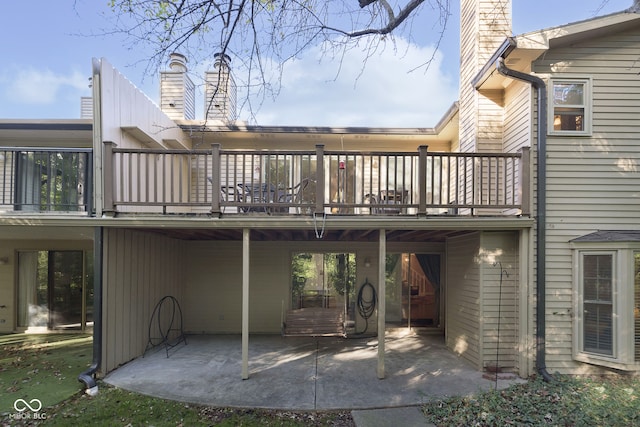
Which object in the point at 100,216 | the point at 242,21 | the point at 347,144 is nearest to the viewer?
the point at 242,21

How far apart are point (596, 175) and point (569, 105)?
1.18 metres

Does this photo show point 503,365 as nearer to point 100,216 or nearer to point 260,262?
point 260,262

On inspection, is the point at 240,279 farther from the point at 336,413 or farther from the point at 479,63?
the point at 479,63

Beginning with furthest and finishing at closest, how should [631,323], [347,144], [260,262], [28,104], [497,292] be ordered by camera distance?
[28,104]
[347,144]
[260,262]
[497,292]
[631,323]

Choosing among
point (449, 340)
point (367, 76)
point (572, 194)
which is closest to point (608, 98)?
point (572, 194)

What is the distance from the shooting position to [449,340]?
279 inches

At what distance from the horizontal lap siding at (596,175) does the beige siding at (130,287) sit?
6.87 metres

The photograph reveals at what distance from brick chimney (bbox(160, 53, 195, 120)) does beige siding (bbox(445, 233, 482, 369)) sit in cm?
785

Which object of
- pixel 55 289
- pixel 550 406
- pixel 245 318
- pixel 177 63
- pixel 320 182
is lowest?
pixel 550 406

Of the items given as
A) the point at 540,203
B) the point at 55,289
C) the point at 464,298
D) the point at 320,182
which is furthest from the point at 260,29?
the point at 55,289

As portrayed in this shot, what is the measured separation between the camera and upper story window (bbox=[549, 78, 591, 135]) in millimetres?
5508

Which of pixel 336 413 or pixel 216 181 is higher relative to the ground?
pixel 216 181

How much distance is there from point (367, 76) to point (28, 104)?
10.1 meters

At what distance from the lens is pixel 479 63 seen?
6727 millimetres
